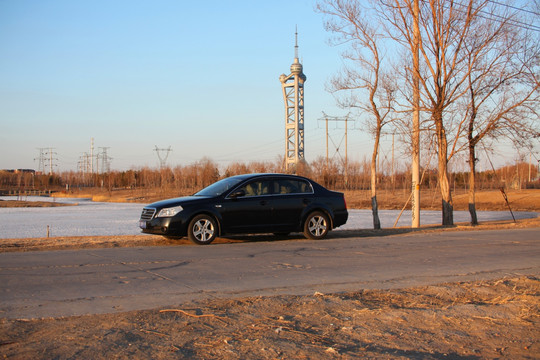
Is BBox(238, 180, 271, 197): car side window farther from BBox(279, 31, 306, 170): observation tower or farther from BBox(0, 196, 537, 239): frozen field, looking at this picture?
BBox(279, 31, 306, 170): observation tower

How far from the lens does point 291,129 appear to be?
106 metres

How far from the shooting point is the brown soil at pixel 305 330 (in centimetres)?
431

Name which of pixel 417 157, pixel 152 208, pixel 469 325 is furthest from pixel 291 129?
pixel 469 325

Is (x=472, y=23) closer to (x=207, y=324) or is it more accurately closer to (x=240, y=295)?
(x=240, y=295)

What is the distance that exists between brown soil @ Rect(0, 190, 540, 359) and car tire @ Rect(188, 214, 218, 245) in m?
5.65

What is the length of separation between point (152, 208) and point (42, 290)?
16.8 ft

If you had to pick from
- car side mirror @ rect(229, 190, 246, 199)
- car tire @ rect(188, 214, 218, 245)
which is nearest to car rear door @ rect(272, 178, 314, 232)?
car side mirror @ rect(229, 190, 246, 199)

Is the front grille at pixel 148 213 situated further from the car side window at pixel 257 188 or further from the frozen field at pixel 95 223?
the frozen field at pixel 95 223

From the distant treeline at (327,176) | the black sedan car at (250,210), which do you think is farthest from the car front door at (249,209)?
the distant treeline at (327,176)

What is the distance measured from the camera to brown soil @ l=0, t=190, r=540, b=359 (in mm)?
4312

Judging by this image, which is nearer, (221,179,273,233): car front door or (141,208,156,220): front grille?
(141,208,156,220): front grille

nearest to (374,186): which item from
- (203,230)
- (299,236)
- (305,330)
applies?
(299,236)

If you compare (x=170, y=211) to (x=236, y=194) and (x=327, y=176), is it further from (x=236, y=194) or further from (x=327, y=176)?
(x=327, y=176)

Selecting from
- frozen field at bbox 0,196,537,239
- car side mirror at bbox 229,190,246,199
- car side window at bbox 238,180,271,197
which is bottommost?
frozen field at bbox 0,196,537,239
